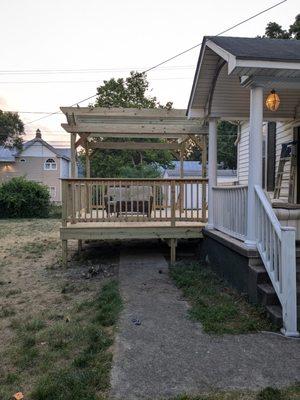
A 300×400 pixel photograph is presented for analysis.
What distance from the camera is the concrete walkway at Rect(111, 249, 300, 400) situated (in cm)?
286

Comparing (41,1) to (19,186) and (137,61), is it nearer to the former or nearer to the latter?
(19,186)

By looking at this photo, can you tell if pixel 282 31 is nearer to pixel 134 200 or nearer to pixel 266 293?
pixel 134 200

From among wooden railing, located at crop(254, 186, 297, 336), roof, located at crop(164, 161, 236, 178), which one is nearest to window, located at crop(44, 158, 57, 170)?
roof, located at crop(164, 161, 236, 178)

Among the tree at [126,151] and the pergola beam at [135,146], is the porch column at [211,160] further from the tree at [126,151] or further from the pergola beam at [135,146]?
the tree at [126,151]

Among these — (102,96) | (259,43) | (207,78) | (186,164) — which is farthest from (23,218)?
(186,164)

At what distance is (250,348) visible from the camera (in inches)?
138

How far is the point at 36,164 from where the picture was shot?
38094mm

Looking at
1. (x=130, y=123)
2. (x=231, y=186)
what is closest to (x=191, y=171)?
(x=130, y=123)

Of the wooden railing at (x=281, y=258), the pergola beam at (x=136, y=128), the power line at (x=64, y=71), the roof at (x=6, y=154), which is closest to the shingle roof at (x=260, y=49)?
the wooden railing at (x=281, y=258)

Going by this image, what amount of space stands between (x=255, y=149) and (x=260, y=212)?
2.69 feet

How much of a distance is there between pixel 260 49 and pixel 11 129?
33955 mm

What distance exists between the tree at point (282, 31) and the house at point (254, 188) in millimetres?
11419

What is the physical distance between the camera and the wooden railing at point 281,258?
3.81 metres

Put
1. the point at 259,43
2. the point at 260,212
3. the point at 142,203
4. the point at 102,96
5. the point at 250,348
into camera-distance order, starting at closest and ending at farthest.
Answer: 1. the point at 250,348
2. the point at 260,212
3. the point at 259,43
4. the point at 142,203
5. the point at 102,96
